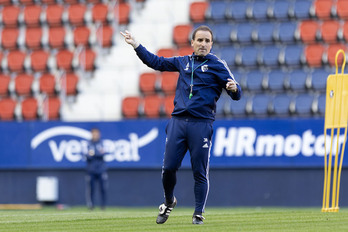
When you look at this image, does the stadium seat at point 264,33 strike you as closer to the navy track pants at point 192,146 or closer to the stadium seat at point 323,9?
the stadium seat at point 323,9

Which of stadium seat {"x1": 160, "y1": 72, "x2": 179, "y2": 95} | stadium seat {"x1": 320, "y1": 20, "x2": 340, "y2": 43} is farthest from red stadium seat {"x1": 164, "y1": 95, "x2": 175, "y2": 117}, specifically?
stadium seat {"x1": 320, "y1": 20, "x2": 340, "y2": 43}

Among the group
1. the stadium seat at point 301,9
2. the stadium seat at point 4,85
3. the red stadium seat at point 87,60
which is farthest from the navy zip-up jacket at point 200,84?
the stadium seat at point 4,85

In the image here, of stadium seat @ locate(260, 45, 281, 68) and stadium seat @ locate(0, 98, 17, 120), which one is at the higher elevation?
stadium seat @ locate(260, 45, 281, 68)

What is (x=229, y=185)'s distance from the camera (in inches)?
754

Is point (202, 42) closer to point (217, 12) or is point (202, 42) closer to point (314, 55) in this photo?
point (314, 55)

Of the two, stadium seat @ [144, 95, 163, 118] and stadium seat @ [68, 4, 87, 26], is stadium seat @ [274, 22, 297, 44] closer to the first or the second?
stadium seat @ [144, 95, 163, 118]

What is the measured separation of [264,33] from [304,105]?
99.3 inches

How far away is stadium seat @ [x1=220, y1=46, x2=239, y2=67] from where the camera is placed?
2077 centimetres

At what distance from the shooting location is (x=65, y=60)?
2252 cm

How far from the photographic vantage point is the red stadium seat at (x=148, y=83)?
21078mm

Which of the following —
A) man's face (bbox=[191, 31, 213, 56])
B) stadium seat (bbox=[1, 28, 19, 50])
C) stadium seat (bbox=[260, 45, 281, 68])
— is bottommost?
stadium seat (bbox=[260, 45, 281, 68])

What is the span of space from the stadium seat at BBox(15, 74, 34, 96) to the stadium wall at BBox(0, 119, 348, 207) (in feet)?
7.48

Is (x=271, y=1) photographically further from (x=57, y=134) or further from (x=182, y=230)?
(x=182, y=230)

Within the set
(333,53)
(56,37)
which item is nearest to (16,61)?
(56,37)
